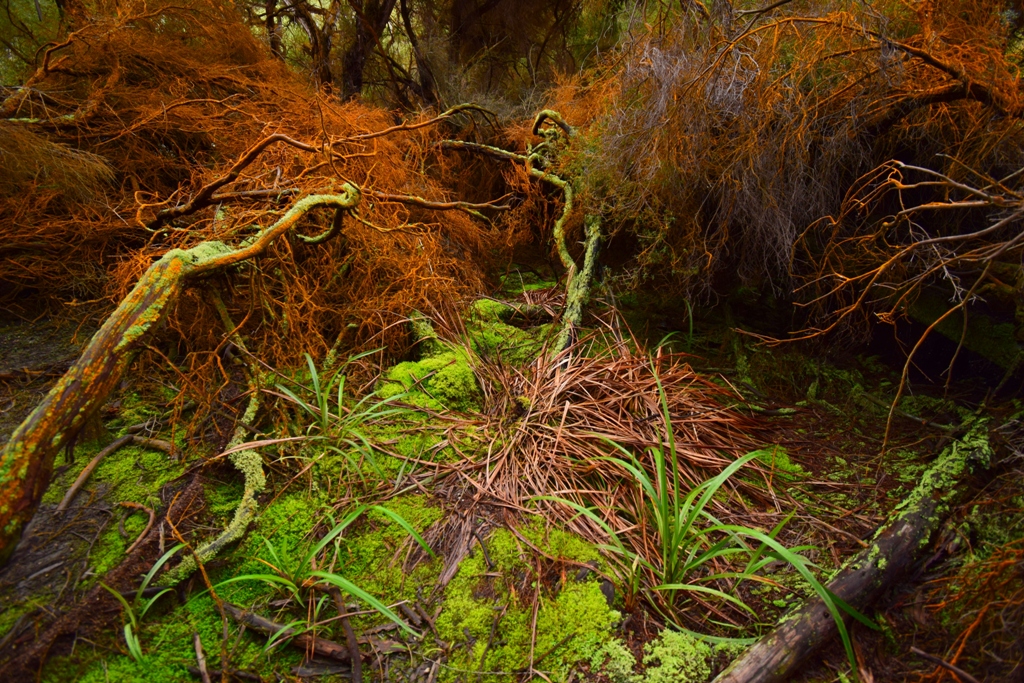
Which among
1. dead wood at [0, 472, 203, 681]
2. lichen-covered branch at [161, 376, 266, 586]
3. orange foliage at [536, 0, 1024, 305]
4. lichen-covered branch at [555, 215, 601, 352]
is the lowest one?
dead wood at [0, 472, 203, 681]

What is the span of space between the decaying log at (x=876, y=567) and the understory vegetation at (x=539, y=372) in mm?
11

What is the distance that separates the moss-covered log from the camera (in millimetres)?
1287

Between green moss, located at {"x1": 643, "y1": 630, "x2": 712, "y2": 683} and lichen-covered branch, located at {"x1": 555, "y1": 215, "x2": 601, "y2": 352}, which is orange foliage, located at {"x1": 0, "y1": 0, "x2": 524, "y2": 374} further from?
green moss, located at {"x1": 643, "y1": 630, "x2": 712, "y2": 683}

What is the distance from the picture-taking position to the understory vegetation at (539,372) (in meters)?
1.34

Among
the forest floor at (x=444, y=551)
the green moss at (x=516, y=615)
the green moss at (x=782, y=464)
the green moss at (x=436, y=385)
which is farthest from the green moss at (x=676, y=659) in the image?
the green moss at (x=436, y=385)

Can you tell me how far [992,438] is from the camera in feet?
5.91

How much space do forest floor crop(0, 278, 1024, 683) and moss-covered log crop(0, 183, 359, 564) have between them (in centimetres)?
29

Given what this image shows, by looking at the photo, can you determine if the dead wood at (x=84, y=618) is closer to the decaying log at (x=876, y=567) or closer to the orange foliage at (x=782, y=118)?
the decaying log at (x=876, y=567)

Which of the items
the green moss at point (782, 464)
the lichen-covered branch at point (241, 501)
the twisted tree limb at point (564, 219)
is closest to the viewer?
the lichen-covered branch at point (241, 501)

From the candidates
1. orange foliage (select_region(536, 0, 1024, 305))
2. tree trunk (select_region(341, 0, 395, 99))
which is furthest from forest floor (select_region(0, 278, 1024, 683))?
tree trunk (select_region(341, 0, 395, 99))

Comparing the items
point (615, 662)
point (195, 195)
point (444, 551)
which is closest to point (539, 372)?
point (444, 551)

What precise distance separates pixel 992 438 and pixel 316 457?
2.37 m

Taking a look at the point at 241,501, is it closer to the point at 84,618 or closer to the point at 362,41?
the point at 84,618

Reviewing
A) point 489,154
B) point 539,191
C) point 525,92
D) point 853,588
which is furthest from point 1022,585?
point 525,92
